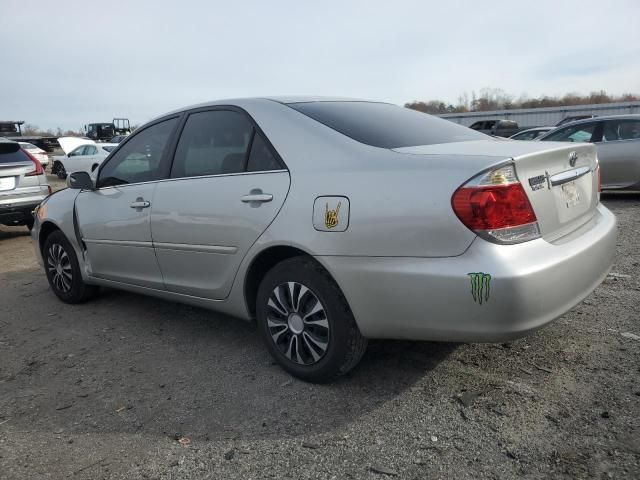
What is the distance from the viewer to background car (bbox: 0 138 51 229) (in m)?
7.95

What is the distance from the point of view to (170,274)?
3.68 meters

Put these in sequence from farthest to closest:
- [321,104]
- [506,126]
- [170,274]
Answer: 1. [506,126]
2. [170,274]
3. [321,104]

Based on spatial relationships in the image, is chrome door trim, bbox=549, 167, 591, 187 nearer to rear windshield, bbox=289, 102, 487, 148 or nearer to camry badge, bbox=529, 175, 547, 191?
camry badge, bbox=529, 175, 547, 191

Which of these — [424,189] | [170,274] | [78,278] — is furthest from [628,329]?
[78,278]

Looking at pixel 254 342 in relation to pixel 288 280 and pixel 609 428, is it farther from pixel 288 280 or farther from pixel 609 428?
pixel 609 428

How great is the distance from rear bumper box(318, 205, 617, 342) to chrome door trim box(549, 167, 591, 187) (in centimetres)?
28

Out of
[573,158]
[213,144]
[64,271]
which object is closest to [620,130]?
[573,158]

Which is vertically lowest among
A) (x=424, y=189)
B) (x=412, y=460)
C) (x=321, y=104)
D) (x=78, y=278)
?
(x=412, y=460)

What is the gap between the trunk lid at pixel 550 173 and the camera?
2.46m

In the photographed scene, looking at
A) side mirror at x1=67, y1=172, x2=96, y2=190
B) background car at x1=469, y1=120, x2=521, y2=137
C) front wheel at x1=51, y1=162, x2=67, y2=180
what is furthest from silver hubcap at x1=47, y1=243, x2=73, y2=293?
background car at x1=469, y1=120, x2=521, y2=137

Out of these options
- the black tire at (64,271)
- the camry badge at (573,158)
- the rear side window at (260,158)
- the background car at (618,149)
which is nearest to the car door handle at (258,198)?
the rear side window at (260,158)

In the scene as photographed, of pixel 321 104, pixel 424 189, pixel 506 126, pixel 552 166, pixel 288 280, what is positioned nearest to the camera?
pixel 424 189

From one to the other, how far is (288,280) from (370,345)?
0.88 metres

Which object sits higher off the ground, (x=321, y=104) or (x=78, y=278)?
(x=321, y=104)
